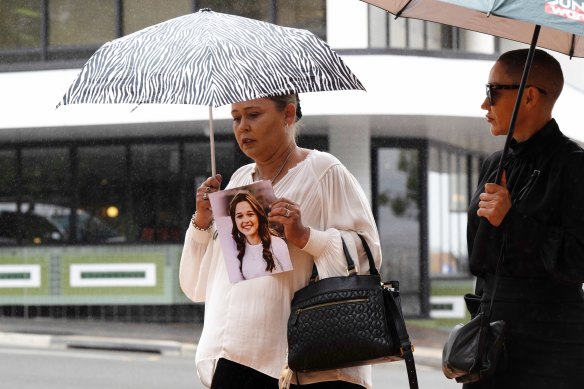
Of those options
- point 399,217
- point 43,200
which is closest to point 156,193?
point 43,200

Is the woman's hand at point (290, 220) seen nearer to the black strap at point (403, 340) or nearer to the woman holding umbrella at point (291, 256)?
the woman holding umbrella at point (291, 256)

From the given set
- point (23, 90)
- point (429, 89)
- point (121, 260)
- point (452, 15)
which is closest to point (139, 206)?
point (121, 260)

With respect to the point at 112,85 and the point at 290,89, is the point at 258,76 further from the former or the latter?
the point at 112,85

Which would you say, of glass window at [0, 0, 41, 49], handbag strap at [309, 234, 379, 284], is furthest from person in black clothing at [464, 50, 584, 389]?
glass window at [0, 0, 41, 49]

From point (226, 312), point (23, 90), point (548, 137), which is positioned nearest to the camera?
point (548, 137)

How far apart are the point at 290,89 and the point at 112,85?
671mm

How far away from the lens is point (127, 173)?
74.9 feet

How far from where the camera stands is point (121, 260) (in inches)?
894

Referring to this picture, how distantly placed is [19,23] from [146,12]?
107 inches

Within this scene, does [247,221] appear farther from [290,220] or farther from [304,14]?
[304,14]

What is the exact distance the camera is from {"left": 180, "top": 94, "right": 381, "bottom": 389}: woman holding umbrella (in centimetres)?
384

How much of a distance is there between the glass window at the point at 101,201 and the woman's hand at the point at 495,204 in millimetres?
19749

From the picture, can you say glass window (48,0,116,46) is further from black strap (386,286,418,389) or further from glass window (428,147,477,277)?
black strap (386,286,418,389)

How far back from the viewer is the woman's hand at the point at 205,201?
4012 mm
